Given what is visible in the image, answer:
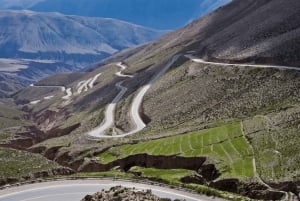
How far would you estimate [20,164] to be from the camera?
68250 millimetres

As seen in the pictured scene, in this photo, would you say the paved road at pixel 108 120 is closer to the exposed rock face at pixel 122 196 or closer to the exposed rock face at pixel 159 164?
the exposed rock face at pixel 159 164

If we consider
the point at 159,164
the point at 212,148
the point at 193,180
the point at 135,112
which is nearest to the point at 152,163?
the point at 159,164

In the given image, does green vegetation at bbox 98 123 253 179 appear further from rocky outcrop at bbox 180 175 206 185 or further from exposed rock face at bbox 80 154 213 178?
rocky outcrop at bbox 180 175 206 185

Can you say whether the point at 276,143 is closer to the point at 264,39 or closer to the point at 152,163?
the point at 152,163

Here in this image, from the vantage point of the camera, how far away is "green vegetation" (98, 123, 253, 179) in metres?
60.6

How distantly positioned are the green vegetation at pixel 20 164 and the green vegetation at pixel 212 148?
11.6 metres

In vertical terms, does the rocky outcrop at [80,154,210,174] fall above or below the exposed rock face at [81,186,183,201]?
above

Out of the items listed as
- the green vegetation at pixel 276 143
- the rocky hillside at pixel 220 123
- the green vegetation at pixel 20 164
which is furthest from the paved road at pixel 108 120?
the green vegetation at pixel 276 143

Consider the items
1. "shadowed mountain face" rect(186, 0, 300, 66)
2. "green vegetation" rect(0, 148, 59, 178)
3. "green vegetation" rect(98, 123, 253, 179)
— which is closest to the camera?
"green vegetation" rect(98, 123, 253, 179)

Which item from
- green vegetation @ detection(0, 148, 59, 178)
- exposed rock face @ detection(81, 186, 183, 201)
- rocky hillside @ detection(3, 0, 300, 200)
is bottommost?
exposed rock face @ detection(81, 186, 183, 201)

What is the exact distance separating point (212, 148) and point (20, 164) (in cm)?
2327

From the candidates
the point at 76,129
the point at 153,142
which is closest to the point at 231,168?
the point at 153,142

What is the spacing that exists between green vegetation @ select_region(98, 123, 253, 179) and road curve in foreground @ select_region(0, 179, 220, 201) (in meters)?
8.57

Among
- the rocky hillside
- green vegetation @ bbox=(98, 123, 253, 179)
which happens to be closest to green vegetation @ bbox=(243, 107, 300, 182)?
the rocky hillside
